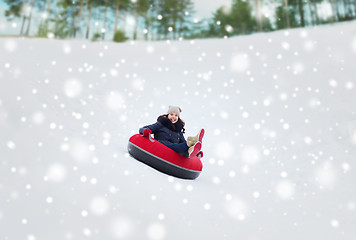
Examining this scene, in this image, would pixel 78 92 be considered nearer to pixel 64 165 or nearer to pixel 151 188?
pixel 64 165

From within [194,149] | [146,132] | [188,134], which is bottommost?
[194,149]

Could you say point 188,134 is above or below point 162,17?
below

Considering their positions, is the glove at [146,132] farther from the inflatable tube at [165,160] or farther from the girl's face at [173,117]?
the girl's face at [173,117]

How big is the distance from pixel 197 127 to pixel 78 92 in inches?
105

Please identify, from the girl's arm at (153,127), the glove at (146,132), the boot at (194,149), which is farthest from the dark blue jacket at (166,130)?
the boot at (194,149)

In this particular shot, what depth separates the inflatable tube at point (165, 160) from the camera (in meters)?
3.16

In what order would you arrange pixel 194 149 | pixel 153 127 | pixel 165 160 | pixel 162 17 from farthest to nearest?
pixel 162 17
pixel 153 127
pixel 165 160
pixel 194 149

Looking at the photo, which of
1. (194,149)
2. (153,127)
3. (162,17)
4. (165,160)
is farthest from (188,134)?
(162,17)

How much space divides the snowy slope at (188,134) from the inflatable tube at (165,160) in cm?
12

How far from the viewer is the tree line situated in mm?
10602

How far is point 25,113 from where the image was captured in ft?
11.5

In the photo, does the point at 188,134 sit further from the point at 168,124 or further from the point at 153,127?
the point at 153,127

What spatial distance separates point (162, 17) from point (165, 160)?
31.9 feet

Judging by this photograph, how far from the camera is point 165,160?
3.15 meters
